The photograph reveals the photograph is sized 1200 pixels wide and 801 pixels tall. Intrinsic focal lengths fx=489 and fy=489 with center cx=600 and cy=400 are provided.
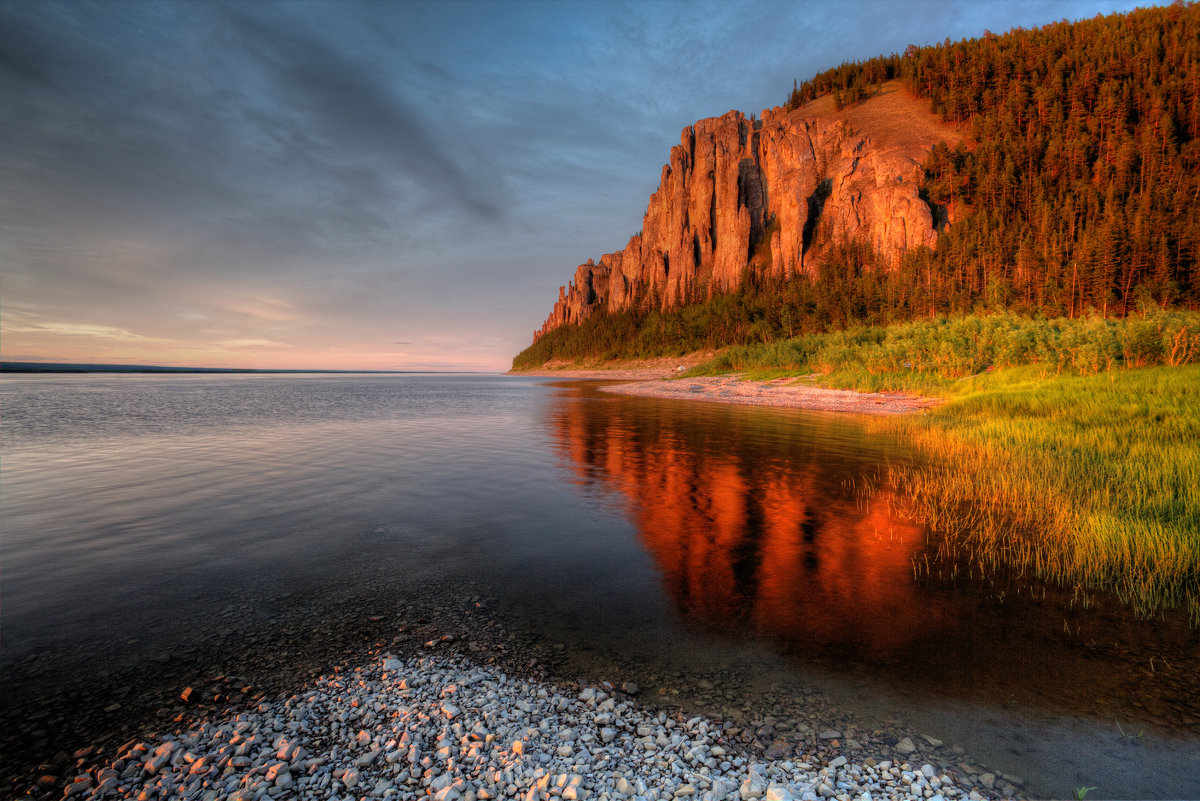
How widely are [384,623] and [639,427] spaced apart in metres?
25.2

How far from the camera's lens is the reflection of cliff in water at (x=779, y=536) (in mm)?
7254

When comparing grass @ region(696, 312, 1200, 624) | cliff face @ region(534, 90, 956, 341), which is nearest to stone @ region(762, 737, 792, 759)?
grass @ region(696, 312, 1200, 624)

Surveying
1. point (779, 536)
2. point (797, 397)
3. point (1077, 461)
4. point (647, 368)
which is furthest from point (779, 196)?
point (779, 536)

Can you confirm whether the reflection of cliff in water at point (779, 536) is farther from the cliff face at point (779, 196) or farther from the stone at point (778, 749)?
the cliff face at point (779, 196)

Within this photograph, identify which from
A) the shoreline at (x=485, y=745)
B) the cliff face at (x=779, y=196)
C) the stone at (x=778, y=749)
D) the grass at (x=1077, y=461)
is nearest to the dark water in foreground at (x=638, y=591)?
the shoreline at (x=485, y=745)

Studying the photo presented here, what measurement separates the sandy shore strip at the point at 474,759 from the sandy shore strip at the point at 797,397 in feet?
108

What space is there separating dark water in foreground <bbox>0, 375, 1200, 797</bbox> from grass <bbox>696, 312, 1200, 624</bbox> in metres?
1.31

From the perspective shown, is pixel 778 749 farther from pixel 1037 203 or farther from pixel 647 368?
pixel 647 368

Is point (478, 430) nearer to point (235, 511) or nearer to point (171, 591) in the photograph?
point (235, 511)

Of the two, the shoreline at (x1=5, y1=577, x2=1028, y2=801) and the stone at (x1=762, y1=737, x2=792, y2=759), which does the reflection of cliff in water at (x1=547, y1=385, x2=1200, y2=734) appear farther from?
the stone at (x1=762, y1=737, x2=792, y2=759)

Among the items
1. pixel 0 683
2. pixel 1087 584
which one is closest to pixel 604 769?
pixel 0 683

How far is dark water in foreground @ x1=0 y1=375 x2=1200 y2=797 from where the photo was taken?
529 cm

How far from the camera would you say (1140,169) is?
85.1 metres

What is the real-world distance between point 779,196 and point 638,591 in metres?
155
